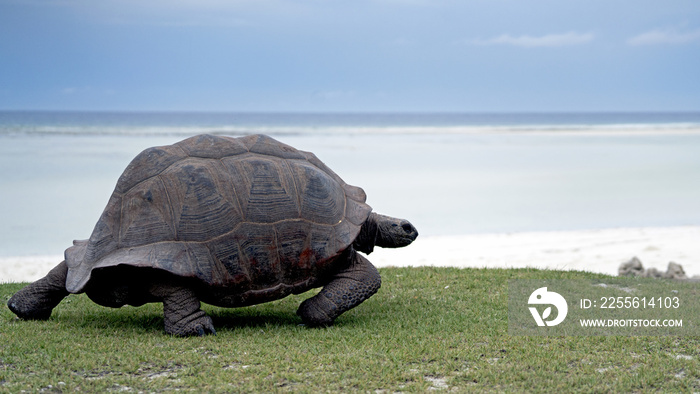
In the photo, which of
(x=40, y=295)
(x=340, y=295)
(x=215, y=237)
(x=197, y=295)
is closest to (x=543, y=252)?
(x=340, y=295)

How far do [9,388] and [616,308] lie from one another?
5193 mm

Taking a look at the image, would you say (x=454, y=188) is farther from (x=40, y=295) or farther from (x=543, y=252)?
(x=40, y=295)

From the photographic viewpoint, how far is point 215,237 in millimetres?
5047

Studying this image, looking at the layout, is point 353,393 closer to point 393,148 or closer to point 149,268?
point 149,268

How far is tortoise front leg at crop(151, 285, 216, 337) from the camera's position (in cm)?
516

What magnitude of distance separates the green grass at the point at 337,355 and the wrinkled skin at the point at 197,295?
12 centimetres

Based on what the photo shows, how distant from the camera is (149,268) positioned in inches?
197

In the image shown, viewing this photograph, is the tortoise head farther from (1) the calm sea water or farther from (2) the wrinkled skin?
(1) the calm sea water

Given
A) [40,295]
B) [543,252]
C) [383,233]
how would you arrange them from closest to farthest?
[40,295] → [383,233] → [543,252]

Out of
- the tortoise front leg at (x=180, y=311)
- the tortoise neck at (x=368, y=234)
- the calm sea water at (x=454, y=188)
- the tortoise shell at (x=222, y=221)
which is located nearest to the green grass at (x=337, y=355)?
the tortoise front leg at (x=180, y=311)

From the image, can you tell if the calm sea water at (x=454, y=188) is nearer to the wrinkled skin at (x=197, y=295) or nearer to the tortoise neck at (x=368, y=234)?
the wrinkled skin at (x=197, y=295)

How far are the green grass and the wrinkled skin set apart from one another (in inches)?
4.9

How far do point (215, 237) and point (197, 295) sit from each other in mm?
579

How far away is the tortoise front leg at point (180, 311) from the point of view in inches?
203
